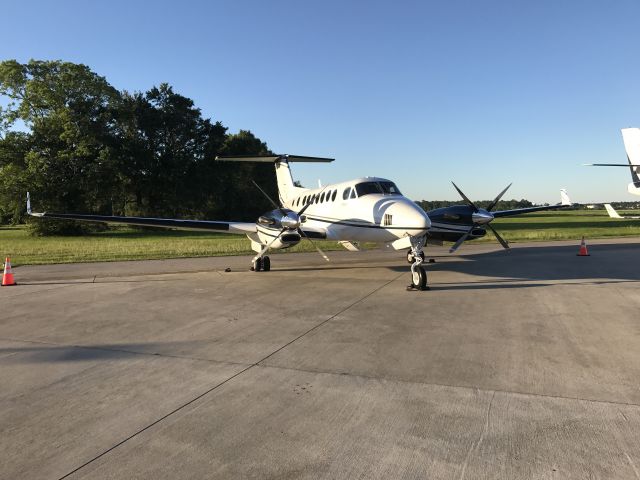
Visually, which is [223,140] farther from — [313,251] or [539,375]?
[539,375]

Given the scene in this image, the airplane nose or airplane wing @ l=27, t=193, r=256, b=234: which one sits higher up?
airplane wing @ l=27, t=193, r=256, b=234

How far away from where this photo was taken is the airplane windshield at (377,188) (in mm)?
12648

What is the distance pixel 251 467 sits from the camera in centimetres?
315

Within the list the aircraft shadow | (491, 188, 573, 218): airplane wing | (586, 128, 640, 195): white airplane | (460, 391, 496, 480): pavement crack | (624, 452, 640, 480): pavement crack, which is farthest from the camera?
(586, 128, 640, 195): white airplane

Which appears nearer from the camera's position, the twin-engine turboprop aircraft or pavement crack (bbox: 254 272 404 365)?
pavement crack (bbox: 254 272 404 365)

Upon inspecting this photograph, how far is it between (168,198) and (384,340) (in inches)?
1678

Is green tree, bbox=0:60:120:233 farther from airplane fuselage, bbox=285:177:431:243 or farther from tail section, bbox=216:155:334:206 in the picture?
airplane fuselage, bbox=285:177:431:243

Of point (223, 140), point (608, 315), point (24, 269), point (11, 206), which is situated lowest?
point (608, 315)

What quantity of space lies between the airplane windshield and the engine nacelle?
217 cm

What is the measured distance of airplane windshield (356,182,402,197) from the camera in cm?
1265

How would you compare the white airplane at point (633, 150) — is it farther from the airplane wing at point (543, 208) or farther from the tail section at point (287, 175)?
the tail section at point (287, 175)

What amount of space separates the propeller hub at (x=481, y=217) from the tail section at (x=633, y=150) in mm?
23953

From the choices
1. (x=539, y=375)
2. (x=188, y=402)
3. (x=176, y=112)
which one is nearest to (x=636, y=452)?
(x=539, y=375)

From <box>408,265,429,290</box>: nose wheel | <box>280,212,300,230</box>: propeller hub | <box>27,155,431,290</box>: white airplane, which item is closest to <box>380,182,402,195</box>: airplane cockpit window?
<box>27,155,431,290</box>: white airplane
